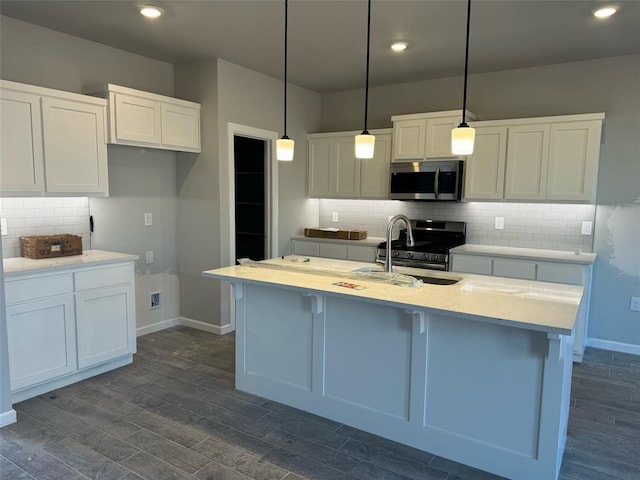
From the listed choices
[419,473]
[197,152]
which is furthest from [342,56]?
[419,473]

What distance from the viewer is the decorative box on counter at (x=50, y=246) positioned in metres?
3.30

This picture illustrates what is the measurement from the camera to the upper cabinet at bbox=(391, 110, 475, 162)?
448 centimetres

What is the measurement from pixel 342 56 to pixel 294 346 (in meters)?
2.76

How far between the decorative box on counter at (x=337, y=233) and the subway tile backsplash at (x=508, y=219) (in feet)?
1.26

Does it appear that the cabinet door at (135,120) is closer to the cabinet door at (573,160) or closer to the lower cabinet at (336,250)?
the lower cabinet at (336,250)

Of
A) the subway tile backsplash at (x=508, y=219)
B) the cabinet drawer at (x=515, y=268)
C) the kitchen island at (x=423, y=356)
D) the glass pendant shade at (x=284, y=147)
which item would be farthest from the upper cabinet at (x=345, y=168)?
the glass pendant shade at (x=284, y=147)

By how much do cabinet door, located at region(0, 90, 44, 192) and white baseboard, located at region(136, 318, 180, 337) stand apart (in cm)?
172

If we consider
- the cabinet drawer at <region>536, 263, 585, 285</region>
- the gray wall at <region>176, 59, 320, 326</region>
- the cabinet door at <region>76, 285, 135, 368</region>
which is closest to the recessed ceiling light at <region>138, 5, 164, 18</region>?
the gray wall at <region>176, 59, 320, 326</region>

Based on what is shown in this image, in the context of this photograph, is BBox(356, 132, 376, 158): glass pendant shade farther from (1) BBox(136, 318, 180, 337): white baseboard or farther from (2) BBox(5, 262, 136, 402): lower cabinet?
(1) BBox(136, 318, 180, 337): white baseboard

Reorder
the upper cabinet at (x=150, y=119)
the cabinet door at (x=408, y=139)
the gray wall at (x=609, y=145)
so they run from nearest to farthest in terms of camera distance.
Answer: the upper cabinet at (x=150, y=119) < the gray wall at (x=609, y=145) < the cabinet door at (x=408, y=139)

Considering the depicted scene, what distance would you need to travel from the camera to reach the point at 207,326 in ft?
15.0

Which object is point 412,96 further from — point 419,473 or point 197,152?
point 419,473

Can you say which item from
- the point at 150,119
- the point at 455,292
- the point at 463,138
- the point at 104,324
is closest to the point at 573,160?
the point at 463,138

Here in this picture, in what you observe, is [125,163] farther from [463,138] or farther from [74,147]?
[463,138]
